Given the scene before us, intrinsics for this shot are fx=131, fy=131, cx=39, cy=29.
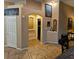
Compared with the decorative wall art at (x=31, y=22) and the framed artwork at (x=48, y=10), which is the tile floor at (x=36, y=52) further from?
the framed artwork at (x=48, y=10)

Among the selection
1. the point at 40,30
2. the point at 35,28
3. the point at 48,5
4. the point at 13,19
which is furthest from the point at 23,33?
the point at 48,5

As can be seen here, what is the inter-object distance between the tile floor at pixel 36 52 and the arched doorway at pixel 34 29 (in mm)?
109

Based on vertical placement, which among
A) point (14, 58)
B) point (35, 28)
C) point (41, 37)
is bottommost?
point (14, 58)

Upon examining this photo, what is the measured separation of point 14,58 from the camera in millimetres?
3627

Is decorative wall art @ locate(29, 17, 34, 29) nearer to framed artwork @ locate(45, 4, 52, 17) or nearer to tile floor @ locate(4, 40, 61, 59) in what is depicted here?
tile floor @ locate(4, 40, 61, 59)

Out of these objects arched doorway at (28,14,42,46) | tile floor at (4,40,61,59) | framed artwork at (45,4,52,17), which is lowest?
tile floor at (4,40,61,59)

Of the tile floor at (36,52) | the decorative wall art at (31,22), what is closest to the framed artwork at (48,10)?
the decorative wall art at (31,22)

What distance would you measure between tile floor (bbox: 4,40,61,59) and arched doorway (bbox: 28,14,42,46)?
109mm

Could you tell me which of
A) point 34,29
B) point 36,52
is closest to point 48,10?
point 34,29

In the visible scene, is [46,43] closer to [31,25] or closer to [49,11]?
[31,25]

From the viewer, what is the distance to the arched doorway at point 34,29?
5148 mm

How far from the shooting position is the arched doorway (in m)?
5.15

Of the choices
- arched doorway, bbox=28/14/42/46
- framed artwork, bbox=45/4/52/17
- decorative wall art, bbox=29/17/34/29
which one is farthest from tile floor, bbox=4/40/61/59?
framed artwork, bbox=45/4/52/17

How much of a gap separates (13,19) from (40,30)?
178 cm
